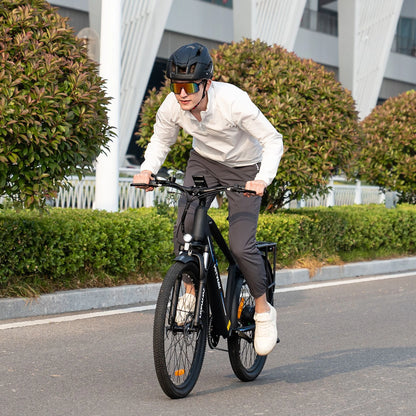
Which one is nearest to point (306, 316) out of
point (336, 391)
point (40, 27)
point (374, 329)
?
point (374, 329)

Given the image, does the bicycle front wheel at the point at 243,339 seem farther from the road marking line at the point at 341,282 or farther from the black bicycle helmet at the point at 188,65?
the road marking line at the point at 341,282

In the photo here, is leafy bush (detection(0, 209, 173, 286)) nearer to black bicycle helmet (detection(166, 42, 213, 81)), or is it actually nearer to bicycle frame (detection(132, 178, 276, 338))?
bicycle frame (detection(132, 178, 276, 338))

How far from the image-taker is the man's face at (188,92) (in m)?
4.65

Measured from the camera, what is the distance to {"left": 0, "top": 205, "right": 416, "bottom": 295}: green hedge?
7523 millimetres

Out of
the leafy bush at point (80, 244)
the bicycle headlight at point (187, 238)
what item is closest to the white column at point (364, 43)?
the leafy bush at point (80, 244)

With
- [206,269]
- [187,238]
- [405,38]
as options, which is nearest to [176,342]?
[206,269]

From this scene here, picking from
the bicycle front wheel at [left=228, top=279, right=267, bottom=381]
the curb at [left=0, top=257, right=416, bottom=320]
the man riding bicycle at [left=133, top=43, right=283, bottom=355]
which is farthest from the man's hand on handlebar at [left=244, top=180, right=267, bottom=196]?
the curb at [left=0, top=257, right=416, bottom=320]

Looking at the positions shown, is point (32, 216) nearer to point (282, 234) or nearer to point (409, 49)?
point (282, 234)

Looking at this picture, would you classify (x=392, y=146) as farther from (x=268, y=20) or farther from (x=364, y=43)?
(x=364, y=43)

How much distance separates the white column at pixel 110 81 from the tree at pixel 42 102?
292cm

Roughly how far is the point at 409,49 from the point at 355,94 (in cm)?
1165

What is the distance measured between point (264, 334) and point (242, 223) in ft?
2.44

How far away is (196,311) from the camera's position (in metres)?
4.64

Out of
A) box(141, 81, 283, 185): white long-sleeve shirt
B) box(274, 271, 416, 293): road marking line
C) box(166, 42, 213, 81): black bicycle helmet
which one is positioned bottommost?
box(274, 271, 416, 293): road marking line
